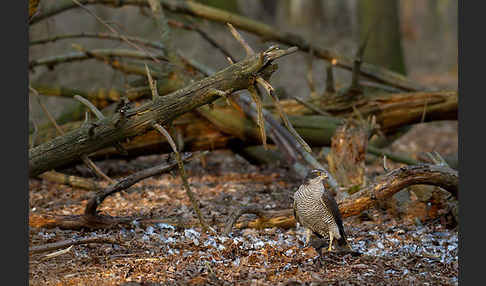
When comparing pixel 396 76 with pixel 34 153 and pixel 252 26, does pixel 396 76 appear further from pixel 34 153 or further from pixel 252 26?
pixel 34 153

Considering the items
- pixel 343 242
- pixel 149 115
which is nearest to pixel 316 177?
pixel 343 242

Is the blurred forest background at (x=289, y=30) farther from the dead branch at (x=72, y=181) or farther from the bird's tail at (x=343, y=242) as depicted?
the bird's tail at (x=343, y=242)

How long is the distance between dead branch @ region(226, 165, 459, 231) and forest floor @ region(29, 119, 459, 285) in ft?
0.71

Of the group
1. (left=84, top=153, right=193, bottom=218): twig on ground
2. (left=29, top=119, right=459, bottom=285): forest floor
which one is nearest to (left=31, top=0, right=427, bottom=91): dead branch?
(left=29, top=119, right=459, bottom=285): forest floor

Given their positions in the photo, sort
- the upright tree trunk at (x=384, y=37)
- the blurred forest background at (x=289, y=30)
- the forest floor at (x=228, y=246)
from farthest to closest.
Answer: the upright tree trunk at (x=384, y=37) < the blurred forest background at (x=289, y=30) < the forest floor at (x=228, y=246)

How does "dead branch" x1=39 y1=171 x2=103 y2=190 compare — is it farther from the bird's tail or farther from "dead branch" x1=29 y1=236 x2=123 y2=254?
the bird's tail

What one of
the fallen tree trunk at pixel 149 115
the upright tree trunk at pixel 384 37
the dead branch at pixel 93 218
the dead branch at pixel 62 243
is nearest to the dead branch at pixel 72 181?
the dead branch at pixel 93 218

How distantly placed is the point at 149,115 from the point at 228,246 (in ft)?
3.84

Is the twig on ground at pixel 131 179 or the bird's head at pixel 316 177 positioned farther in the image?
the twig on ground at pixel 131 179

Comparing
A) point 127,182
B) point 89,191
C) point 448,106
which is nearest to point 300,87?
Answer: point 448,106

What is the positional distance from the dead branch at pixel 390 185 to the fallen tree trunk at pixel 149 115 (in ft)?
3.55

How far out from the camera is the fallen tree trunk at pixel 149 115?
10.9ft

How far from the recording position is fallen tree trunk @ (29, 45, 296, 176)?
3332 millimetres

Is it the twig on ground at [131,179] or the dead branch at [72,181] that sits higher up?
the twig on ground at [131,179]
